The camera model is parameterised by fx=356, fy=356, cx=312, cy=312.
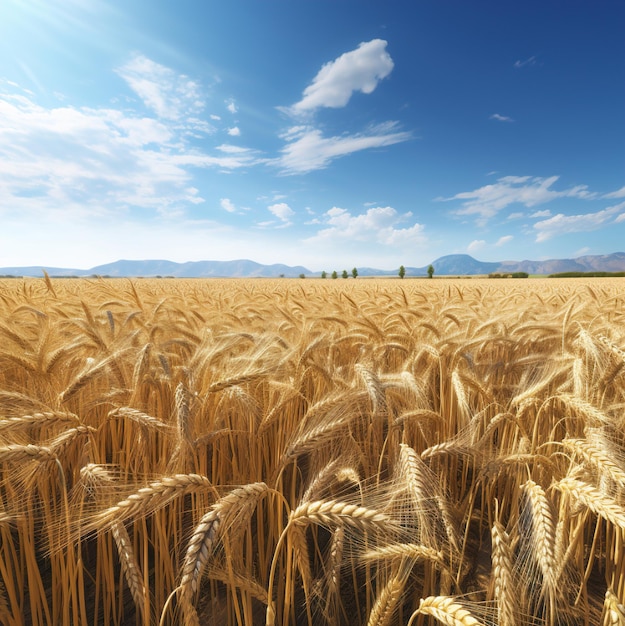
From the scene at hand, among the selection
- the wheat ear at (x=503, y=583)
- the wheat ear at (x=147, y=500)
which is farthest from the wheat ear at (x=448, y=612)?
the wheat ear at (x=147, y=500)

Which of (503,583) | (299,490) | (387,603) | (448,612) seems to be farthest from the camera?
(299,490)

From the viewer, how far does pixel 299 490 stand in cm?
187

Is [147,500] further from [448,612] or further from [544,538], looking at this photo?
[544,538]

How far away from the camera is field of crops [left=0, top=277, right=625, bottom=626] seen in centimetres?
107

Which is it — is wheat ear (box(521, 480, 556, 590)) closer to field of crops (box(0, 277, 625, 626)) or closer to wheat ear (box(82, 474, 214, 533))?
field of crops (box(0, 277, 625, 626))

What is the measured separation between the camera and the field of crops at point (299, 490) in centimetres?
107

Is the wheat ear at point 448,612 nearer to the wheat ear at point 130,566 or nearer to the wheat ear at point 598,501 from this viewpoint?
the wheat ear at point 598,501

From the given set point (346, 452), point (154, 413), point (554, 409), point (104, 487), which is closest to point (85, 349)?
point (154, 413)

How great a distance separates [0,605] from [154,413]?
2.76 ft

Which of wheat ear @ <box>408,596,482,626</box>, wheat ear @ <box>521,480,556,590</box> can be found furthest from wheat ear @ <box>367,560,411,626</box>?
wheat ear @ <box>521,480,556,590</box>

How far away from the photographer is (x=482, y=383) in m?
2.24

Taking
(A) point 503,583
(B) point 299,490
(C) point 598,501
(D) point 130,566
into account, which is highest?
(C) point 598,501

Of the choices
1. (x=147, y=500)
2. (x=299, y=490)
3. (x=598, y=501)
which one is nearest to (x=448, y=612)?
(x=598, y=501)

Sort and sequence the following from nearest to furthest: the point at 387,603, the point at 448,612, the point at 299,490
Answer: the point at 448,612 → the point at 387,603 → the point at 299,490
